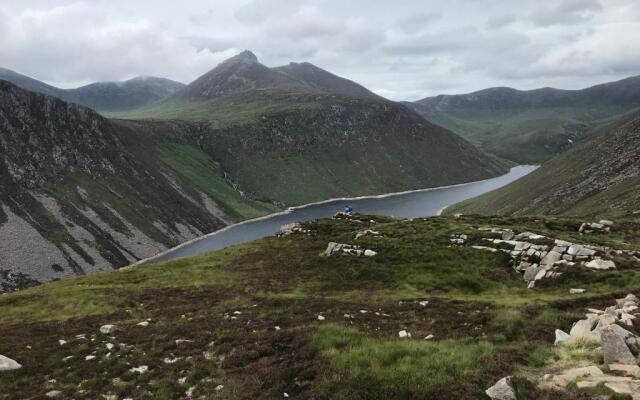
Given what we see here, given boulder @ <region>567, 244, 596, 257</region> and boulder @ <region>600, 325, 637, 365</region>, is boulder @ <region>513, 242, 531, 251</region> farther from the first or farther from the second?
boulder @ <region>600, 325, 637, 365</region>

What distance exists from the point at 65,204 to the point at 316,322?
149391mm

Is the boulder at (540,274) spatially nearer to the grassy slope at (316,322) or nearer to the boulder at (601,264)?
the grassy slope at (316,322)

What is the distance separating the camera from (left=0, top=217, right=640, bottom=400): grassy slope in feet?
62.1

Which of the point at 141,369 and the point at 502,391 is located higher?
the point at 502,391

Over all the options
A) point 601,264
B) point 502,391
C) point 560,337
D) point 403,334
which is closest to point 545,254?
point 601,264

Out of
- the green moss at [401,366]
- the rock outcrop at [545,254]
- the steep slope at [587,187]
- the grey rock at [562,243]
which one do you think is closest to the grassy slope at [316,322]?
the green moss at [401,366]

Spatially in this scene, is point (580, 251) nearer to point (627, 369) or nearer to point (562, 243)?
point (562, 243)

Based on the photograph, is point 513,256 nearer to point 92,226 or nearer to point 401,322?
point 401,322

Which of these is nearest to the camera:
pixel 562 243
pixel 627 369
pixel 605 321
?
pixel 627 369

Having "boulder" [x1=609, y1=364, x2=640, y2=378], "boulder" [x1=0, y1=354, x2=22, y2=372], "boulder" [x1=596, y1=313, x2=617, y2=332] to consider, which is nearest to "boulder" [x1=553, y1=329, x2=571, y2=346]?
"boulder" [x1=596, y1=313, x2=617, y2=332]

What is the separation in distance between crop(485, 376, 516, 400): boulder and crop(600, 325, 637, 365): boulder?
478 centimetres

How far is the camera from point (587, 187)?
422 feet

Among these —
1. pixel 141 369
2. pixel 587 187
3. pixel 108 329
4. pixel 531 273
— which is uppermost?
pixel 141 369

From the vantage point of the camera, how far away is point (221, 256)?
67562 millimetres
